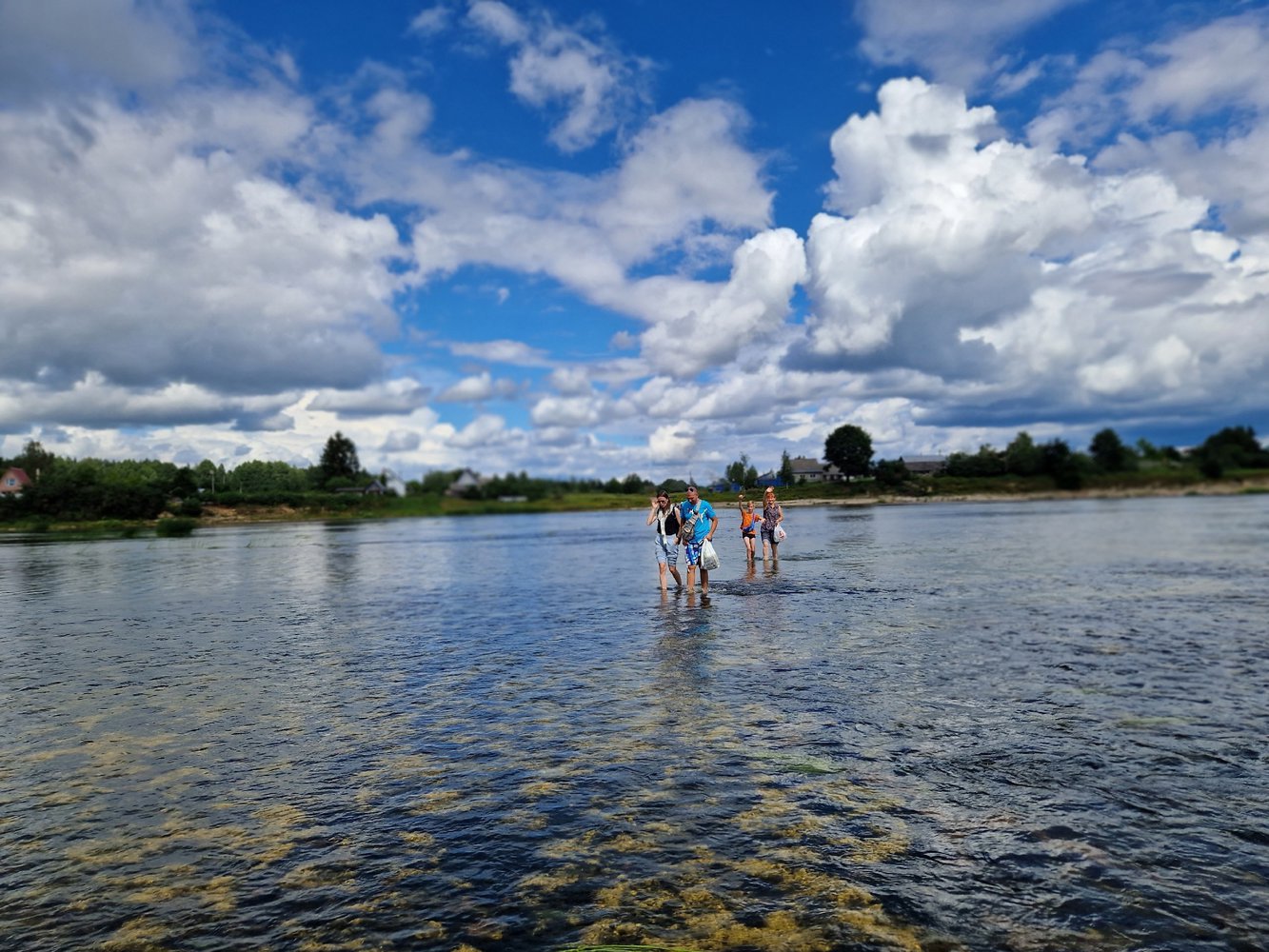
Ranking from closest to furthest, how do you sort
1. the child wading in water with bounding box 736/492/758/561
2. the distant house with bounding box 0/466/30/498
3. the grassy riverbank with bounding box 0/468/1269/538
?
the child wading in water with bounding box 736/492/758/561, the grassy riverbank with bounding box 0/468/1269/538, the distant house with bounding box 0/466/30/498

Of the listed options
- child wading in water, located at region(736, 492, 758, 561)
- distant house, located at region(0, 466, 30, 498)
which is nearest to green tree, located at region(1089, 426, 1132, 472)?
child wading in water, located at region(736, 492, 758, 561)

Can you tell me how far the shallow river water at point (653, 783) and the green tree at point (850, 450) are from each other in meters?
163

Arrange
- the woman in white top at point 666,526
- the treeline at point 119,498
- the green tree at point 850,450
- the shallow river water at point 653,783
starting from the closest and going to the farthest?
the shallow river water at point 653,783
the woman in white top at point 666,526
the treeline at point 119,498
the green tree at point 850,450

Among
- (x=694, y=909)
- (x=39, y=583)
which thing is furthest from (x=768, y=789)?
(x=39, y=583)

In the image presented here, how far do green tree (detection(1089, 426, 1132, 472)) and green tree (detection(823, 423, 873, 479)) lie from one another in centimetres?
4857

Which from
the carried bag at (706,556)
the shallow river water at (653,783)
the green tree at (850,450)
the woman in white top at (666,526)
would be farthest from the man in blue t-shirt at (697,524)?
the green tree at (850,450)

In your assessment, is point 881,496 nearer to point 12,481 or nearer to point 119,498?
point 119,498

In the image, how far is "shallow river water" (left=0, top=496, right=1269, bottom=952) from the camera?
6285 mm

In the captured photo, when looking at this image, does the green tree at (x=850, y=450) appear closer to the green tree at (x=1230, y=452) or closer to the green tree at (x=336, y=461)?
the green tree at (x=1230, y=452)

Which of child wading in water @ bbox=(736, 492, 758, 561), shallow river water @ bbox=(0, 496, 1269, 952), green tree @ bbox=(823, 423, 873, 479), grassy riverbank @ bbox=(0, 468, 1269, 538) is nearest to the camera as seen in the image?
shallow river water @ bbox=(0, 496, 1269, 952)

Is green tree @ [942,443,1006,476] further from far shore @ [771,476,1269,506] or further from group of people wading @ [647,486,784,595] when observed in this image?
group of people wading @ [647,486,784,595]

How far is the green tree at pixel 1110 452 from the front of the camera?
16638 cm

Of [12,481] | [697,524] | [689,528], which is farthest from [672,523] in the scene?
[12,481]

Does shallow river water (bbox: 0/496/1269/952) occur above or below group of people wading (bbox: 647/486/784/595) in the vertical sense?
below
